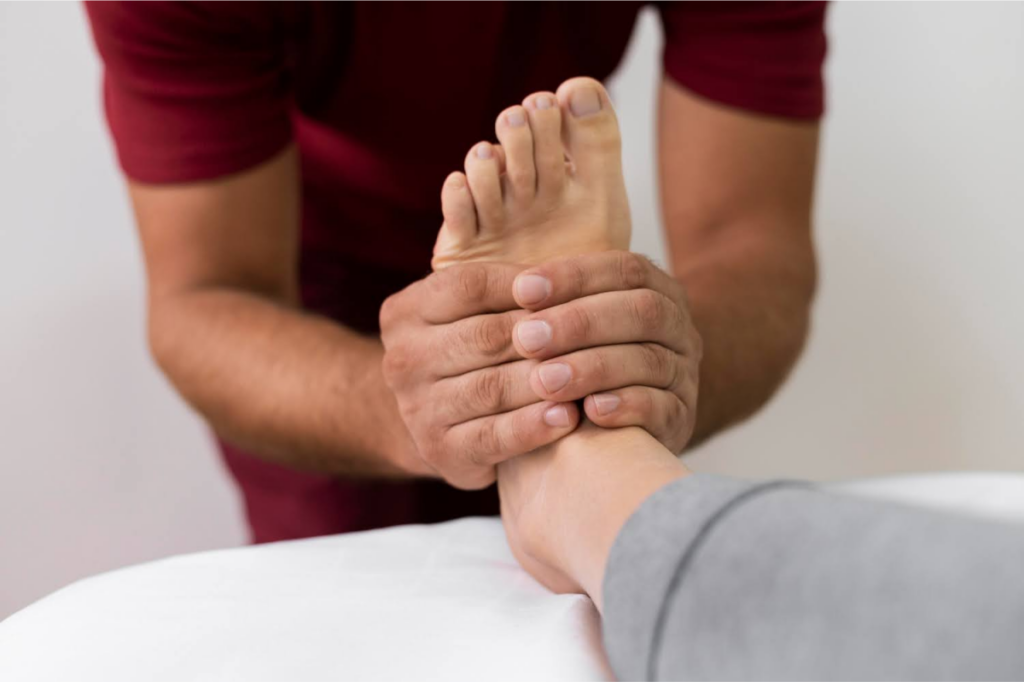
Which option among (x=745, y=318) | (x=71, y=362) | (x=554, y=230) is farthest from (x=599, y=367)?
(x=71, y=362)

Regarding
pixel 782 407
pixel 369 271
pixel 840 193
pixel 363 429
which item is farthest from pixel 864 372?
pixel 363 429

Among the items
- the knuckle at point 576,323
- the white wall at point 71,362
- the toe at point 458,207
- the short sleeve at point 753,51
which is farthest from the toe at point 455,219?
the white wall at point 71,362

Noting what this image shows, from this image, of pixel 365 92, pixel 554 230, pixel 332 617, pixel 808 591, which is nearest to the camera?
pixel 808 591

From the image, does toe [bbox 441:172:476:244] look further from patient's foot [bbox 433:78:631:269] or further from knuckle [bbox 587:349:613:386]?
knuckle [bbox 587:349:613:386]

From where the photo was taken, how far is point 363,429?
90 centimetres

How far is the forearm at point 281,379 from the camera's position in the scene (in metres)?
0.91

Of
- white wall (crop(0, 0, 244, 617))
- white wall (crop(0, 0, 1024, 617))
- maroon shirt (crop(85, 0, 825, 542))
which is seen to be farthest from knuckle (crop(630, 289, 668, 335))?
white wall (crop(0, 0, 244, 617))

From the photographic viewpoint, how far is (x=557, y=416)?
699mm

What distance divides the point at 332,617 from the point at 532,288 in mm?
254

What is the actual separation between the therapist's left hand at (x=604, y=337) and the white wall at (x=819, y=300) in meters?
0.93

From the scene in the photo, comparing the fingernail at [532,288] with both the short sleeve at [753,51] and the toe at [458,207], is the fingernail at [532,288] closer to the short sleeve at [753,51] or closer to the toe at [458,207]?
the toe at [458,207]

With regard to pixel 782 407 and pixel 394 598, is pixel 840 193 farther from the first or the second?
pixel 394 598

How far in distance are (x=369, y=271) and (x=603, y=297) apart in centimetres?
64

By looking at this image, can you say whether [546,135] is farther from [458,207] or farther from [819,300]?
[819,300]
